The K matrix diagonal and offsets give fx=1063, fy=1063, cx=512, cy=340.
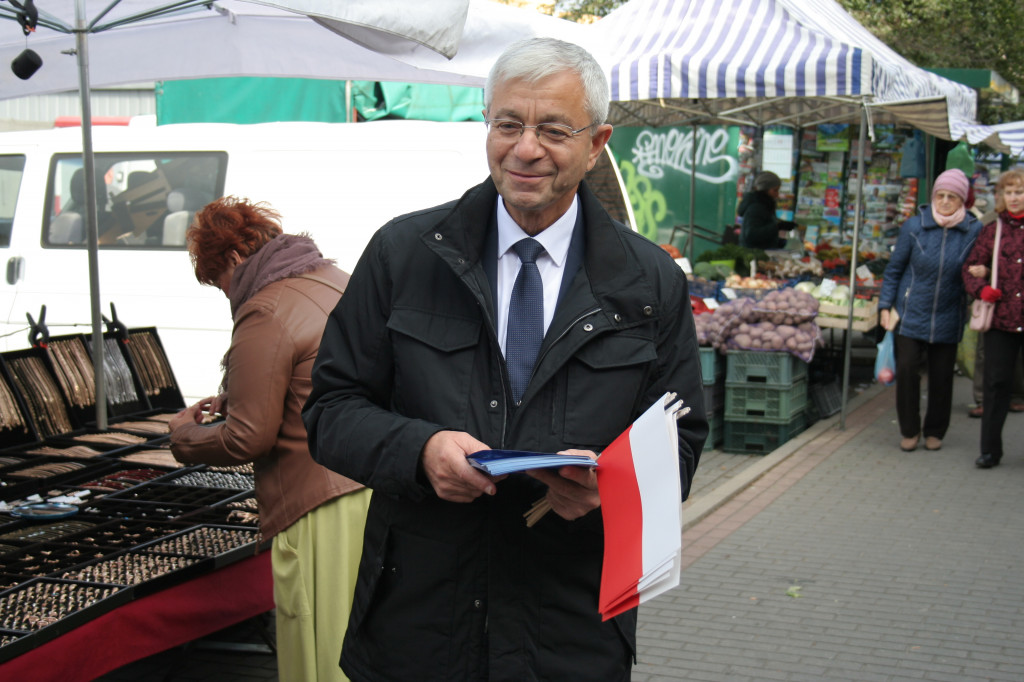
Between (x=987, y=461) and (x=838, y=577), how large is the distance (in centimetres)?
297

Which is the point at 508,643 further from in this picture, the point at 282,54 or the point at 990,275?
the point at 990,275

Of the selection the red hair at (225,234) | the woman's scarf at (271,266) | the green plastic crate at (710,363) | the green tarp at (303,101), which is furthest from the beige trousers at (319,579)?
the green tarp at (303,101)

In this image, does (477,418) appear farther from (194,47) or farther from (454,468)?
(194,47)

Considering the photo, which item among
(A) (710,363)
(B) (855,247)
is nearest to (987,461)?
(B) (855,247)

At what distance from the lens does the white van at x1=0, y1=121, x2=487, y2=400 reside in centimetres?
678

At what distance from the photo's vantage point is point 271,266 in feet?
11.1

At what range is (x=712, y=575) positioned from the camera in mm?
5707

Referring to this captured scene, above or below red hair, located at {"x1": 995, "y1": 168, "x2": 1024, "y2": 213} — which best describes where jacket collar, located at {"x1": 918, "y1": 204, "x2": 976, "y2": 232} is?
below

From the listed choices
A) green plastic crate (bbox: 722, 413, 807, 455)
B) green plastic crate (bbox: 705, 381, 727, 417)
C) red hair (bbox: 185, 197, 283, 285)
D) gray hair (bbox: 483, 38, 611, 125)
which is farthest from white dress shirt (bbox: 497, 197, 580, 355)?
green plastic crate (bbox: 722, 413, 807, 455)

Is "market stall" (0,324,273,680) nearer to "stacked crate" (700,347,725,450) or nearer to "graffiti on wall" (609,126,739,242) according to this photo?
"stacked crate" (700,347,725,450)

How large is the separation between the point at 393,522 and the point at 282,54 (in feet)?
14.8

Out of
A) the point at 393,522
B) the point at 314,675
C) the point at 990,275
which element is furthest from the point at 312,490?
the point at 990,275

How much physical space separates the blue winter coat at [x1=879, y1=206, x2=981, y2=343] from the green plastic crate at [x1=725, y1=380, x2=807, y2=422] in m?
1.05

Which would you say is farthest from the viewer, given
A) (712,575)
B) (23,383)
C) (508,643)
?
(712,575)
